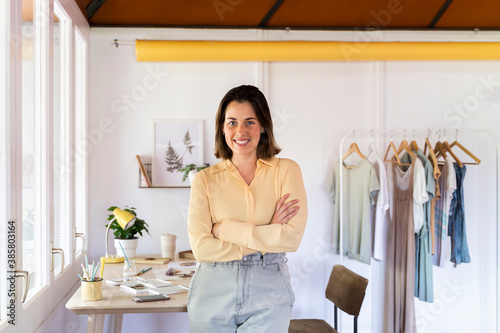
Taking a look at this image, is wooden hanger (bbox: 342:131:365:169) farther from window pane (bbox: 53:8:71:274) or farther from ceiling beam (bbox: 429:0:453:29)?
window pane (bbox: 53:8:71:274)

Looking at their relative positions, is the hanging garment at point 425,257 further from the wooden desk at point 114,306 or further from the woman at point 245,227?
the wooden desk at point 114,306

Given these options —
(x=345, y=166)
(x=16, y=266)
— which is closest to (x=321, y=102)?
(x=345, y=166)

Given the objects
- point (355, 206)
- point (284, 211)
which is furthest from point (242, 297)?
point (355, 206)

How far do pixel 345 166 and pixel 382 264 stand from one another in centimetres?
86

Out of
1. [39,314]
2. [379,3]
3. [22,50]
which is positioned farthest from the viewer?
[379,3]

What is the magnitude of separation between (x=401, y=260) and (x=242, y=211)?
2087mm

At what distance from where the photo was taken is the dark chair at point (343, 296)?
9.44ft

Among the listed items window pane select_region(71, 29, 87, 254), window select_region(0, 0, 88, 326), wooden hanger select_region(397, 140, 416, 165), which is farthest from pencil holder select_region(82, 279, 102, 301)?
wooden hanger select_region(397, 140, 416, 165)

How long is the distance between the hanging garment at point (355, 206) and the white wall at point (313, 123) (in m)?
0.13

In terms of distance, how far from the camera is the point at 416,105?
4.12 meters

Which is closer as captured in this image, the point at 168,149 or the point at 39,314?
the point at 39,314

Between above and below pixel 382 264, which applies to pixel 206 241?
above

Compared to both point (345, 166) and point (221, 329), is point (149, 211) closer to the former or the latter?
point (345, 166)

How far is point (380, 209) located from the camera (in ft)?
12.3
